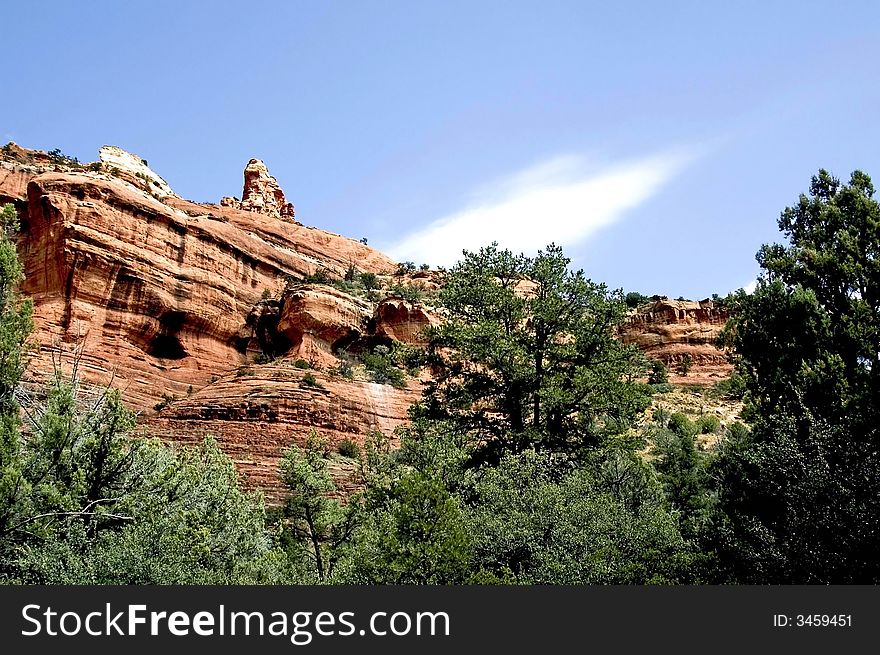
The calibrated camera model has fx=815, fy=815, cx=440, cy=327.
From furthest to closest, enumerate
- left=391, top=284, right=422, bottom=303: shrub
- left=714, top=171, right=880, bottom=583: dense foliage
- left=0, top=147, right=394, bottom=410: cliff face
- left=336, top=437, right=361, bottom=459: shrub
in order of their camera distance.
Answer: left=391, top=284, right=422, bottom=303: shrub, left=0, top=147, right=394, bottom=410: cliff face, left=336, top=437, right=361, bottom=459: shrub, left=714, top=171, right=880, bottom=583: dense foliage

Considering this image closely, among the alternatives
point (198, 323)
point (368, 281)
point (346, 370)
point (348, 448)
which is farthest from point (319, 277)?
point (348, 448)

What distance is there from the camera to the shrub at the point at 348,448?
4506cm

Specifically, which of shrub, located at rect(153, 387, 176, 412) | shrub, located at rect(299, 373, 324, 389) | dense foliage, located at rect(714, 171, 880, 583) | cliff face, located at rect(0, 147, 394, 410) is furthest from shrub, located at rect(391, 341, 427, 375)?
cliff face, located at rect(0, 147, 394, 410)

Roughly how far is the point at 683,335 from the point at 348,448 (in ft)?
169

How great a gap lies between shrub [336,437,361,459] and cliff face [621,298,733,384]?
45112mm

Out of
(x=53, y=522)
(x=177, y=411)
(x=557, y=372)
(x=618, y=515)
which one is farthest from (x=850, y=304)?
(x=177, y=411)

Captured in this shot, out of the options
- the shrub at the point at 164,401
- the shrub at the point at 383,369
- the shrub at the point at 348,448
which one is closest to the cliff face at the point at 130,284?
the shrub at the point at 164,401

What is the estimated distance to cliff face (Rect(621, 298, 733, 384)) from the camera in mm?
83875

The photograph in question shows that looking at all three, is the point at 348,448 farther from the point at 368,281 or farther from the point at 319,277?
the point at 368,281

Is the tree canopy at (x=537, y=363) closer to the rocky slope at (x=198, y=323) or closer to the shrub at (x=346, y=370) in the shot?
the rocky slope at (x=198, y=323)

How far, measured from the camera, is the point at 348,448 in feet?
153

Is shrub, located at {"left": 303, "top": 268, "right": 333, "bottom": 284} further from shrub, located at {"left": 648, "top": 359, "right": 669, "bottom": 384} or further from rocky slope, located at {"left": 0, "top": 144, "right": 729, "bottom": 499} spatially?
shrub, located at {"left": 648, "top": 359, "right": 669, "bottom": 384}

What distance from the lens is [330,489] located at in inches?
1033

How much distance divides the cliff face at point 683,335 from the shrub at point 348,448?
4511 cm
